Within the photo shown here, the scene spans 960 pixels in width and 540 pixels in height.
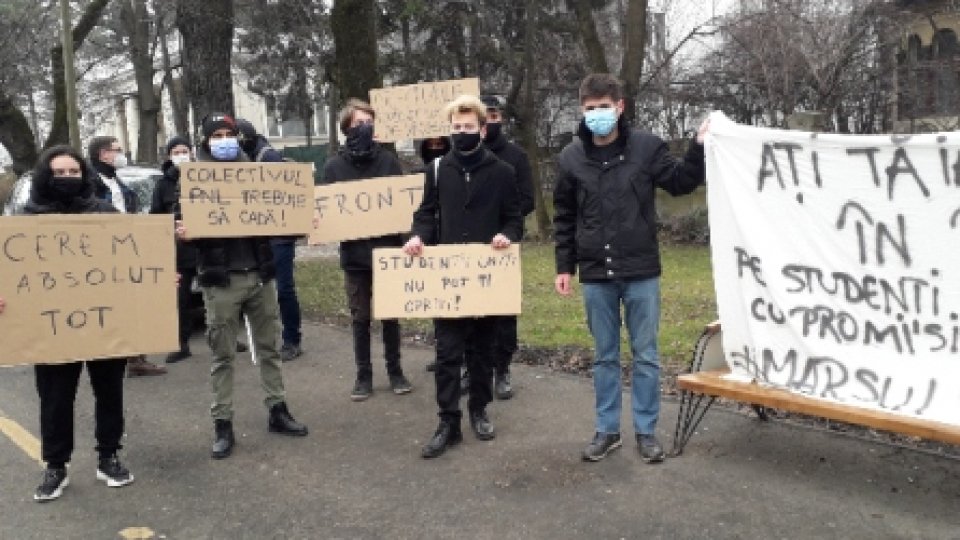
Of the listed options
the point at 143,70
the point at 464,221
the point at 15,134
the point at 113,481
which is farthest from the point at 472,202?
the point at 143,70

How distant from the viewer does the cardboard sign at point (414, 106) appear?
6.98 m

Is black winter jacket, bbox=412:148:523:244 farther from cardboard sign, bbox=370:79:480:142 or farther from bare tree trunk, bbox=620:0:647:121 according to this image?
bare tree trunk, bbox=620:0:647:121

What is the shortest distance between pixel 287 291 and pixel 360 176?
1.69 metres

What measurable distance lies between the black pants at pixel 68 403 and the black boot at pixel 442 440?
171 cm

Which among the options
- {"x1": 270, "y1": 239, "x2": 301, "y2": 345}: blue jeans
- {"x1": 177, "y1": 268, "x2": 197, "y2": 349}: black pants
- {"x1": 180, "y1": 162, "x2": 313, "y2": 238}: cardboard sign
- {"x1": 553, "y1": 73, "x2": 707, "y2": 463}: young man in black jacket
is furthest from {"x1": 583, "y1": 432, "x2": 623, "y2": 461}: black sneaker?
{"x1": 177, "y1": 268, "x2": 197, "y2": 349}: black pants

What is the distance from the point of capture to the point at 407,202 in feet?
20.8

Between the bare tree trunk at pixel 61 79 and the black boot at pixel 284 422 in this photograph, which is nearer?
the black boot at pixel 284 422

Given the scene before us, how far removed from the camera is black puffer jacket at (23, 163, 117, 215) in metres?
4.65

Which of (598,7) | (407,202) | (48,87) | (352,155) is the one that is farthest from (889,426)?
(48,87)

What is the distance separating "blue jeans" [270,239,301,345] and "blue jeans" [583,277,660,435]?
334 centimetres

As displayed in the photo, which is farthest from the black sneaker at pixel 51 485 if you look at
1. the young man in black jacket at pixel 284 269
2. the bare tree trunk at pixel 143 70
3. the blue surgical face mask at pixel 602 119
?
the bare tree trunk at pixel 143 70

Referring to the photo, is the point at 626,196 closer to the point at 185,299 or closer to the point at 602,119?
the point at 602,119

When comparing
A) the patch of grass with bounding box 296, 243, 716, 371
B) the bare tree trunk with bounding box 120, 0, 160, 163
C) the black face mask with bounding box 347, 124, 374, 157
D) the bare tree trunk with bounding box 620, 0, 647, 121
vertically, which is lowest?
the patch of grass with bounding box 296, 243, 716, 371

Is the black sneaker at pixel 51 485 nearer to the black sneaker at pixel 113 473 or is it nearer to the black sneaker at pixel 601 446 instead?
the black sneaker at pixel 113 473
